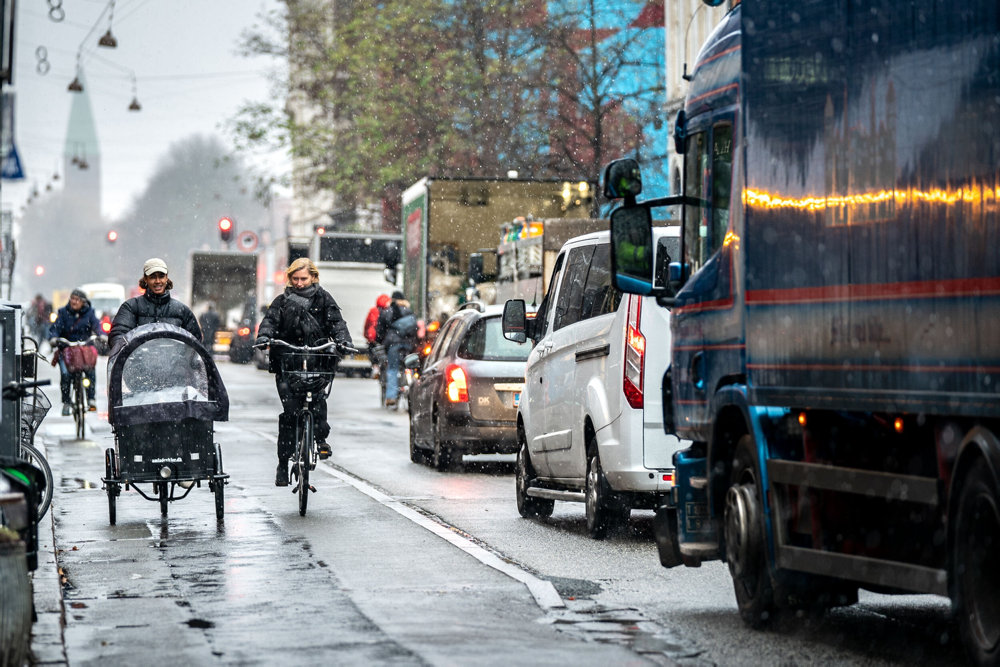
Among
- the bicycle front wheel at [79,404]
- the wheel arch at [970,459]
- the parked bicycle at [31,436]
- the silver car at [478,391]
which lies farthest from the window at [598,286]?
the bicycle front wheel at [79,404]

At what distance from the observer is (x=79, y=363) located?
21328mm

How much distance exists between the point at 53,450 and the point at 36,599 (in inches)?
485

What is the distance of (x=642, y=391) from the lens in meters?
11.2

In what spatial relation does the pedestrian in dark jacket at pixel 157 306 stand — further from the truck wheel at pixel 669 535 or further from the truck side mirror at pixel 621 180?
the truck side mirror at pixel 621 180

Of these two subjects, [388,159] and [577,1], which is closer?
[577,1]

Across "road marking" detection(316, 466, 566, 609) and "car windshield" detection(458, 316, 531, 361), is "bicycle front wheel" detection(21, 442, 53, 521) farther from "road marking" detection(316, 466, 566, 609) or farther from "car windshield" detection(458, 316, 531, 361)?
"car windshield" detection(458, 316, 531, 361)

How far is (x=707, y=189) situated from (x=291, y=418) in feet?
19.3

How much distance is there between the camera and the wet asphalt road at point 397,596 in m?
7.48

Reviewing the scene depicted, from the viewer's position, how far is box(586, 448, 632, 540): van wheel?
1171 cm

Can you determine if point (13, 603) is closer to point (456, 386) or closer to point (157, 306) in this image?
point (157, 306)

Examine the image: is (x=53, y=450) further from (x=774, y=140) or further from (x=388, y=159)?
(x=388, y=159)

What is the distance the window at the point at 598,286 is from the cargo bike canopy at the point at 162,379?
253 cm

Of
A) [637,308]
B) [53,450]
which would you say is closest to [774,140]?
[637,308]

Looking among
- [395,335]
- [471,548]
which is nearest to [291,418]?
[471,548]
